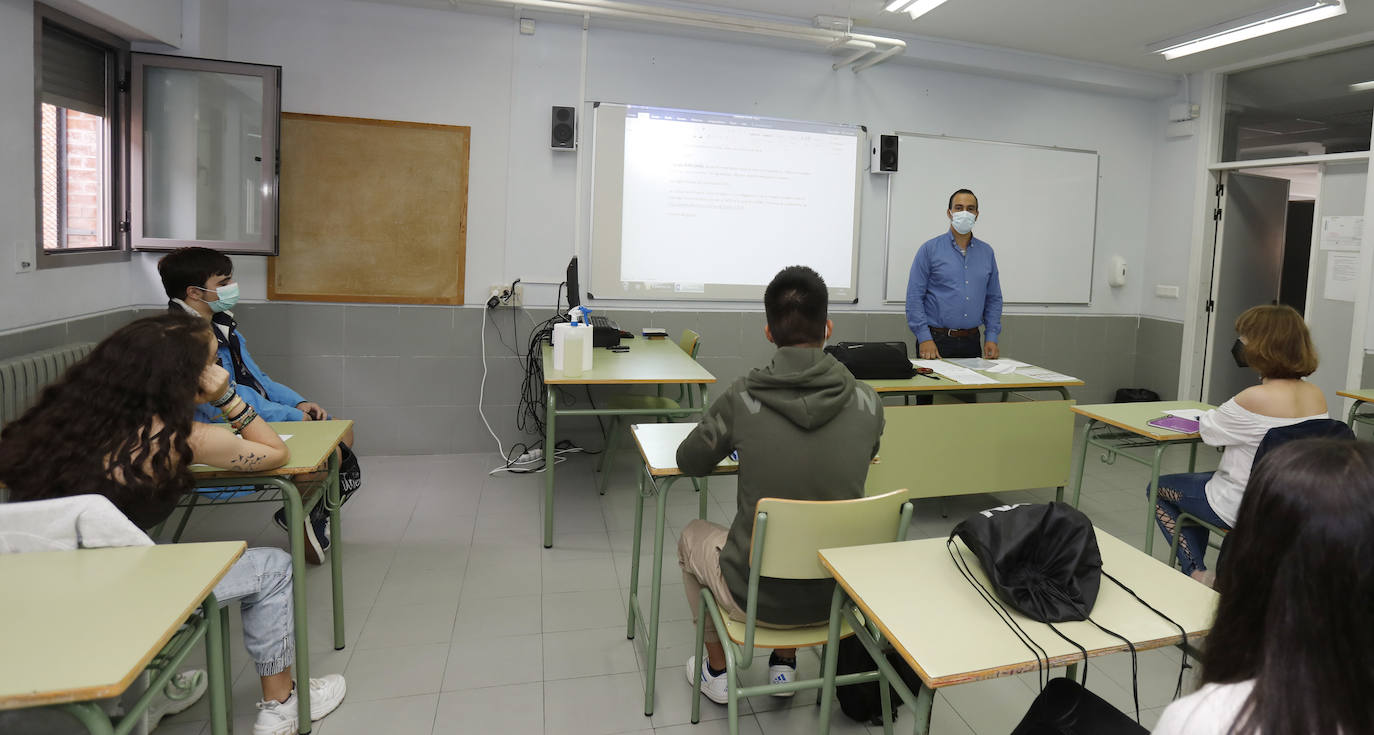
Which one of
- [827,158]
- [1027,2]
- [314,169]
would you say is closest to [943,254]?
[827,158]

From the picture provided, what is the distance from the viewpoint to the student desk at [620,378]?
→ 3244 millimetres

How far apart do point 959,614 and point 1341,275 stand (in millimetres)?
5007

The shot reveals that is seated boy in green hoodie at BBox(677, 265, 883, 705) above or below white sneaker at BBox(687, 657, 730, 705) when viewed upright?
above

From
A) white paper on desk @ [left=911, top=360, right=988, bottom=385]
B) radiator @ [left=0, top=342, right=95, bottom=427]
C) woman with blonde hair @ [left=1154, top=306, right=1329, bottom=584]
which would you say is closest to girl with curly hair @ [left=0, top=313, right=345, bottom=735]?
radiator @ [left=0, top=342, right=95, bottom=427]

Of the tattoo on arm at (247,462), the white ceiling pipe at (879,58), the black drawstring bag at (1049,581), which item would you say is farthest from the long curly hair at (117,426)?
the white ceiling pipe at (879,58)

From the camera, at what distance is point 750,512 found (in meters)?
1.76

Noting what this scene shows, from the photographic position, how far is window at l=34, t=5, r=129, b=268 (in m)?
3.23

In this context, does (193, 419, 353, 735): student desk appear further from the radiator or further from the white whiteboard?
the white whiteboard

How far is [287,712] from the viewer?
198cm

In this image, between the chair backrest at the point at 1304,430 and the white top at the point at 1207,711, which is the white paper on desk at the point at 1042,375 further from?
the white top at the point at 1207,711

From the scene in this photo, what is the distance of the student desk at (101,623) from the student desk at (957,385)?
8.56 feet

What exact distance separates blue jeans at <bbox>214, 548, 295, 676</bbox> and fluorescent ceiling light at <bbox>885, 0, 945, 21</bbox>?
392 cm

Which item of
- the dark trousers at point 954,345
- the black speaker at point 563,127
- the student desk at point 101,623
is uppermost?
the black speaker at point 563,127

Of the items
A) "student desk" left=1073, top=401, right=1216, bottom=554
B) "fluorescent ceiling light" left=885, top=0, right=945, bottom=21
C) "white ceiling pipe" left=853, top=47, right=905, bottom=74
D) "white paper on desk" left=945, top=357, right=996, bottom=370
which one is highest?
"fluorescent ceiling light" left=885, top=0, right=945, bottom=21
